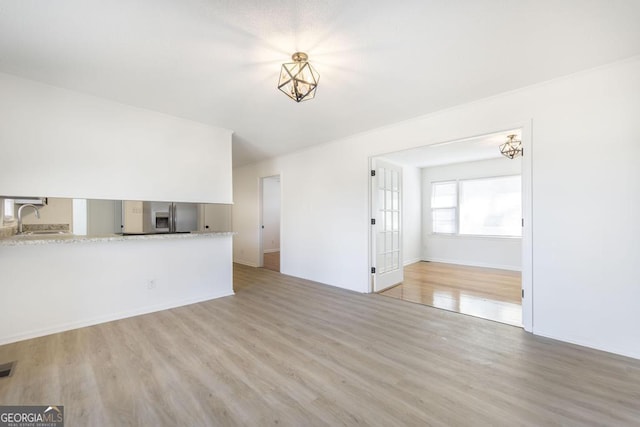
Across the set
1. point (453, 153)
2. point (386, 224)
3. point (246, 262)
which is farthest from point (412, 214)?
point (246, 262)

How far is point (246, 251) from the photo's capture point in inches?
252

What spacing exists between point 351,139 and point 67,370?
412 cm

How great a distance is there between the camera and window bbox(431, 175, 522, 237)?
582cm

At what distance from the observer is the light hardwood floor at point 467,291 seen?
3325 mm

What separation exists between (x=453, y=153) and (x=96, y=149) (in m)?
5.76

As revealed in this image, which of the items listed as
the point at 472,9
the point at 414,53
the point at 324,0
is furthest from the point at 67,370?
the point at 472,9

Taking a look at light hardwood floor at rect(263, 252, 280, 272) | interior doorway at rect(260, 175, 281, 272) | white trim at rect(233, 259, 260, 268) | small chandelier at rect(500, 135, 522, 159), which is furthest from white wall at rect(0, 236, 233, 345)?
small chandelier at rect(500, 135, 522, 159)

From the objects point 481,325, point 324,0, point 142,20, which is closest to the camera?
point 324,0

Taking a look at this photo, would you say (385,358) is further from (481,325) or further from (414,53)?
(414,53)

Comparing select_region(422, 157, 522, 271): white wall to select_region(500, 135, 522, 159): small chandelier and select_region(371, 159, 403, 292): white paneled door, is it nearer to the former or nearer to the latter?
select_region(500, 135, 522, 159): small chandelier

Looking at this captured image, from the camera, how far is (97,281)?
9.77 ft

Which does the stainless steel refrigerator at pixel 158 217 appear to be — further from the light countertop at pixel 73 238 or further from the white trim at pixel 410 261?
the white trim at pixel 410 261

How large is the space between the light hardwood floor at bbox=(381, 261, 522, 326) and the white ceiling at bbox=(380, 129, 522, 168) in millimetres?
2235

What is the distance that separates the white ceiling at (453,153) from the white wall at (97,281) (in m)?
3.37
